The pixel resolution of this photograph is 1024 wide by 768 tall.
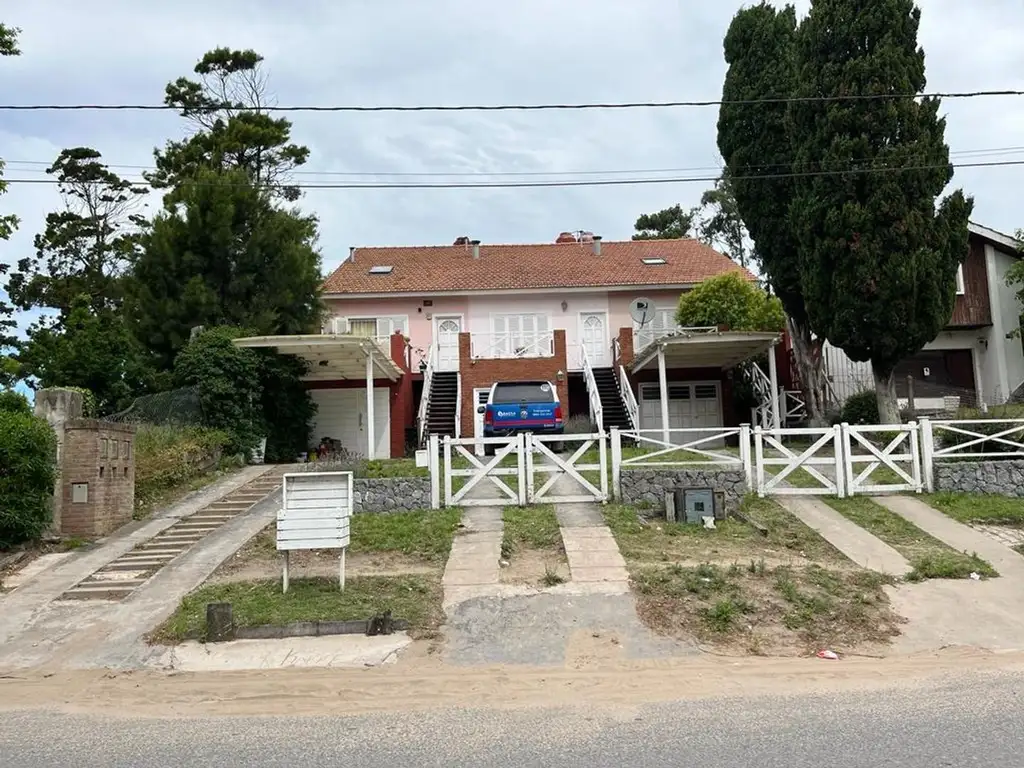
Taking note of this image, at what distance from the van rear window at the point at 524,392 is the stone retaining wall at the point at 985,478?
835 cm

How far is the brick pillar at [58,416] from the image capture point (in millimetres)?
10898

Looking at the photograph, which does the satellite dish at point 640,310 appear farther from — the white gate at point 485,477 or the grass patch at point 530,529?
the grass patch at point 530,529

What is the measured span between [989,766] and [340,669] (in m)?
4.42

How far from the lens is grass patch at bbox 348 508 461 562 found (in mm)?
9672

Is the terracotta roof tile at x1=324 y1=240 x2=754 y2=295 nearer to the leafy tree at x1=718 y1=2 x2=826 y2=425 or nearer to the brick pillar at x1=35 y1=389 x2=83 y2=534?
the leafy tree at x1=718 y1=2 x2=826 y2=425

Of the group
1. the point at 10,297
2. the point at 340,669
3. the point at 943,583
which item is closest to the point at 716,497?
the point at 943,583

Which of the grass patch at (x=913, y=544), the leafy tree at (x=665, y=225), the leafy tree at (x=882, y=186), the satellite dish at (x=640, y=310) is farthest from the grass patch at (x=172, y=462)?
the leafy tree at (x=665, y=225)

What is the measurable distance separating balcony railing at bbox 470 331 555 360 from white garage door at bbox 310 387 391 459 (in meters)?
3.52

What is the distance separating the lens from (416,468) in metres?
12.9

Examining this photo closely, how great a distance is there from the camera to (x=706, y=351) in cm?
2083

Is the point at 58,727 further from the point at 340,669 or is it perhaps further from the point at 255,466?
the point at 255,466

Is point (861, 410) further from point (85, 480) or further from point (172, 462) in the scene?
point (85, 480)

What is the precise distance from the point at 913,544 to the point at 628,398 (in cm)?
1177

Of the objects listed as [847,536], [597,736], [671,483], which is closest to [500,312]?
[671,483]
